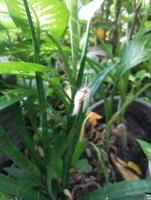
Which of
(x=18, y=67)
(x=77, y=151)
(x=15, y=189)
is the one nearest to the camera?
(x=18, y=67)

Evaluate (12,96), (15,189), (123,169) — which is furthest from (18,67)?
(123,169)

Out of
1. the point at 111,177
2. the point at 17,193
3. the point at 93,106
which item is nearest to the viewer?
the point at 17,193

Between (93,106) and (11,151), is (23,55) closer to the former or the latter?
(11,151)

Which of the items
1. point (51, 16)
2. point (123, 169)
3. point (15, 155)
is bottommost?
point (123, 169)

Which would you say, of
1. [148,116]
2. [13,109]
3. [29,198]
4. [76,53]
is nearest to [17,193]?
[29,198]

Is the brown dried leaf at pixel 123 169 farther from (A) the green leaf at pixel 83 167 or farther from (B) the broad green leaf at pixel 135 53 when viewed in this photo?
(B) the broad green leaf at pixel 135 53

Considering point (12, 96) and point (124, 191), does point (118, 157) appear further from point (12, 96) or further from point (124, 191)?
point (12, 96)
